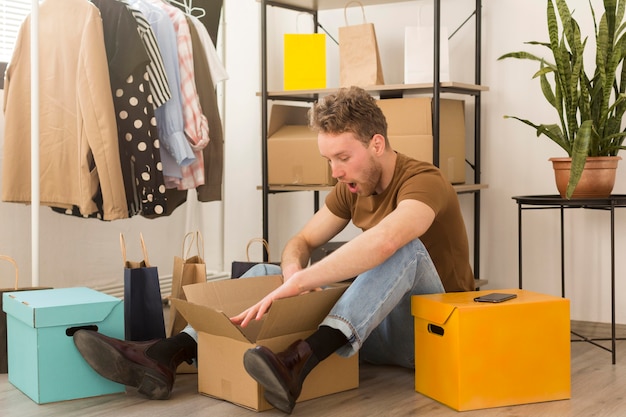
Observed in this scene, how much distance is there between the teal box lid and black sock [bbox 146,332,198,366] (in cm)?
19

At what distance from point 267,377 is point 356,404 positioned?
1.16 ft

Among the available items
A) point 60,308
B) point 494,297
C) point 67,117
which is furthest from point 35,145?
point 494,297

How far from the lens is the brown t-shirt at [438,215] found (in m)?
2.19

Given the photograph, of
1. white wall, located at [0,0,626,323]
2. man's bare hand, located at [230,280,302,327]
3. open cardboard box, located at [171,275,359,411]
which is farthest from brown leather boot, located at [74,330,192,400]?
white wall, located at [0,0,626,323]

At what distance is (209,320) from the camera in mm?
2057

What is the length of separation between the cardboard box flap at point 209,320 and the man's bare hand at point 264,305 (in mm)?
26

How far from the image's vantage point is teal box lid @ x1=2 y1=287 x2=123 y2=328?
7.05ft

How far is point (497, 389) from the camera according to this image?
6.77ft

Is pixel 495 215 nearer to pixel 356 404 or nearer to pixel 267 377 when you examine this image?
pixel 356 404

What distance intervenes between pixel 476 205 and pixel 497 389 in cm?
151

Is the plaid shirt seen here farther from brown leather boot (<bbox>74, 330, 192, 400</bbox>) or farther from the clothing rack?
brown leather boot (<bbox>74, 330, 192, 400</bbox>)

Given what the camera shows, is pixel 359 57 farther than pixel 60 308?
Yes

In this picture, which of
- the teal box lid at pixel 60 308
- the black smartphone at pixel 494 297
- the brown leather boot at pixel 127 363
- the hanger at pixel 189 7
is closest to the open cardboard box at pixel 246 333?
the brown leather boot at pixel 127 363

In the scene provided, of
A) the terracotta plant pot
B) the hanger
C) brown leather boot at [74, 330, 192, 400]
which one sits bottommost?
brown leather boot at [74, 330, 192, 400]
